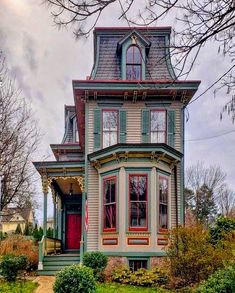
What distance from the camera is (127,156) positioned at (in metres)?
16.9

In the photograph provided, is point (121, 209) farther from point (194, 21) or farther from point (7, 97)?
point (194, 21)

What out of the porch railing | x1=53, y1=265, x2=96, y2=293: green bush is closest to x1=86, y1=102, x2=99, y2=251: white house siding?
the porch railing

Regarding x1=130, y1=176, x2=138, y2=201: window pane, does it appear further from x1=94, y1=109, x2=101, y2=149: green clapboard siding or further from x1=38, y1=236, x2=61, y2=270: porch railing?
x1=38, y1=236, x2=61, y2=270: porch railing

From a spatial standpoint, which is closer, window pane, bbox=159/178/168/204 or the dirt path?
the dirt path

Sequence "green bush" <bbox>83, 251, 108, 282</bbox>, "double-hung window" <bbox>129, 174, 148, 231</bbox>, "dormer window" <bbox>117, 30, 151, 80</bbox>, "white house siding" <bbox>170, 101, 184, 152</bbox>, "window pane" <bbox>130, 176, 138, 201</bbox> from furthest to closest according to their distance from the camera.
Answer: "dormer window" <bbox>117, 30, 151, 80</bbox> → "white house siding" <bbox>170, 101, 184, 152</bbox> → "window pane" <bbox>130, 176, 138, 201</bbox> → "double-hung window" <bbox>129, 174, 148, 231</bbox> → "green bush" <bbox>83, 251, 108, 282</bbox>

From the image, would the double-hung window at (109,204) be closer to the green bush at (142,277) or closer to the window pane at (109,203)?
the window pane at (109,203)

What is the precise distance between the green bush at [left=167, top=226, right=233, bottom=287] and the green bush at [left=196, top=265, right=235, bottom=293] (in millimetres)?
3896

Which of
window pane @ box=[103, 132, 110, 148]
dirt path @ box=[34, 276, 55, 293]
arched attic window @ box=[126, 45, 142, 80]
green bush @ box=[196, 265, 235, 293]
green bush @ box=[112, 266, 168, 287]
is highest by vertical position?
arched attic window @ box=[126, 45, 142, 80]

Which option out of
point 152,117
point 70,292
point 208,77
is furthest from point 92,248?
point 208,77

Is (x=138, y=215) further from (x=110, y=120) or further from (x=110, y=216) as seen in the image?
(x=110, y=120)

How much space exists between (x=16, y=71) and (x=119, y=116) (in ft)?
15.1

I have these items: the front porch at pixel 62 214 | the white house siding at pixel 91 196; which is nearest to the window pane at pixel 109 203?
the white house siding at pixel 91 196

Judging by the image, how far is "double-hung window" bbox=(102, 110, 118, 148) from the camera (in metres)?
18.3

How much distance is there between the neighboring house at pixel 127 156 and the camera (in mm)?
16703
